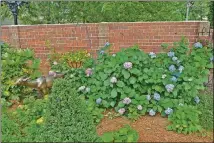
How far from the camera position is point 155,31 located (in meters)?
5.52

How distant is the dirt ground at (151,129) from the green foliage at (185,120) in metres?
0.06

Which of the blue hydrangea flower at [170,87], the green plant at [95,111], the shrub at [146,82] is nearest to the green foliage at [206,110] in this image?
the shrub at [146,82]

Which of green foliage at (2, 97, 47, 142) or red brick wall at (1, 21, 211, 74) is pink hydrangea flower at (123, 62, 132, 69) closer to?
green foliage at (2, 97, 47, 142)

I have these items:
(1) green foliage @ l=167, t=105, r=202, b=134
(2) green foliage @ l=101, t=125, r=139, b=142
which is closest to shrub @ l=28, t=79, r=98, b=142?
(2) green foliage @ l=101, t=125, r=139, b=142

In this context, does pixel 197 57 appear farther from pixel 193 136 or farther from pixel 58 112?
pixel 58 112

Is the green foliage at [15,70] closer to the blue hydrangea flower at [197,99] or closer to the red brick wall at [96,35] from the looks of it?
the red brick wall at [96,35]

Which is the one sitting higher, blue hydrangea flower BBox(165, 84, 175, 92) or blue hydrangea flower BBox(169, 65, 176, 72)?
blue hydrangea flower BBox(169, 65, 176, 72)

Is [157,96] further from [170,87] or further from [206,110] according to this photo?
[206,110]

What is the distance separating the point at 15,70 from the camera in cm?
450

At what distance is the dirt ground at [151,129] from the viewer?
3.13 metres

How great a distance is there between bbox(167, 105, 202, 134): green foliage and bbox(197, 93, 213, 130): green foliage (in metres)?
0.08

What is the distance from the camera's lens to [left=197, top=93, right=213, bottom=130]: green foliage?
3.32 meters

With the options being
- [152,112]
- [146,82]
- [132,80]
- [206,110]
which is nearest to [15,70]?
[132,80]

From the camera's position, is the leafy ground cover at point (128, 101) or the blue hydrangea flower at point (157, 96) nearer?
the leafy ground cover at point (128, 101)
